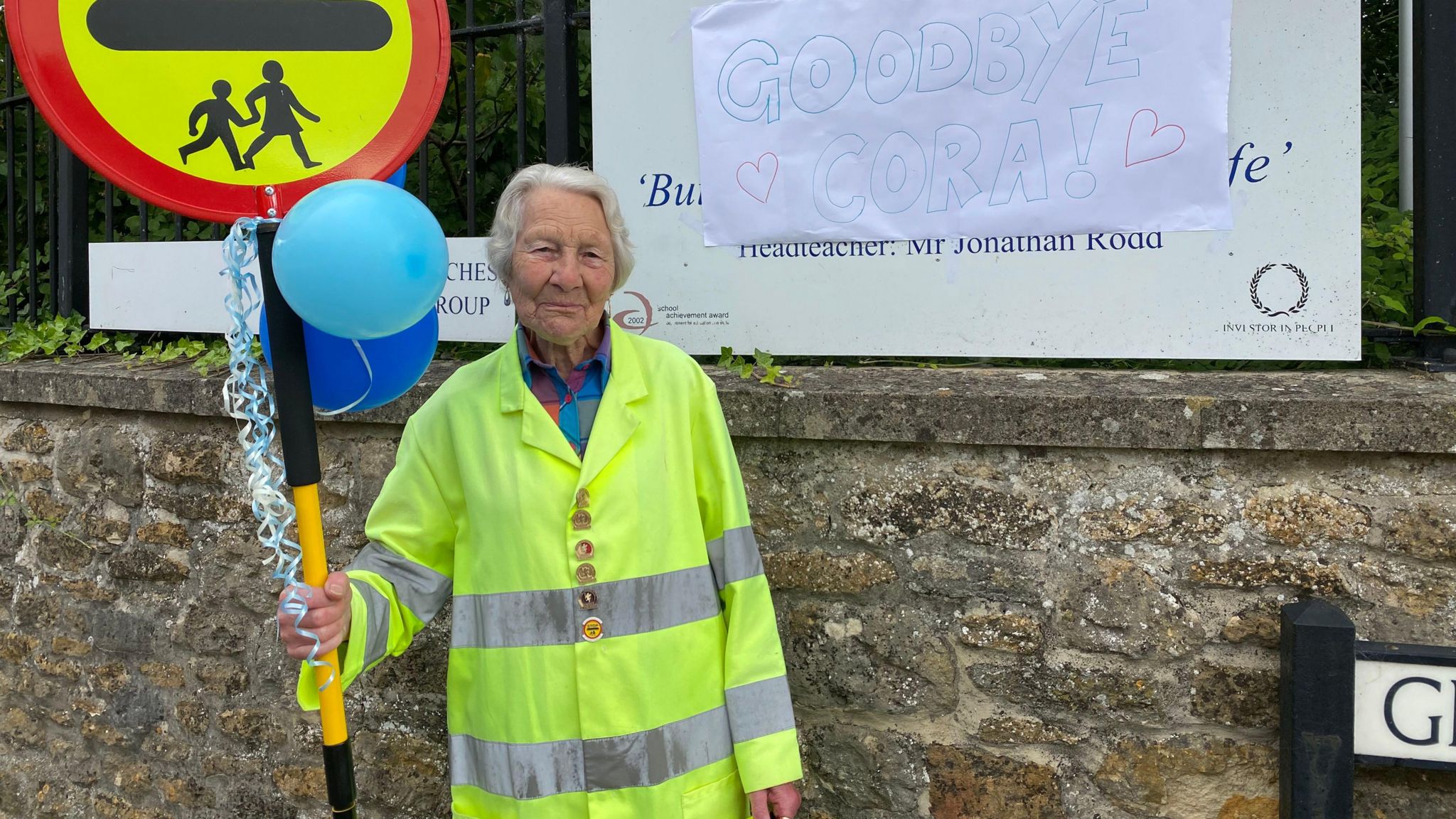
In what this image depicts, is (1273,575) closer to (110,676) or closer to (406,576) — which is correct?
(406,576)

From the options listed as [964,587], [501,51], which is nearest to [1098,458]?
[964,587]

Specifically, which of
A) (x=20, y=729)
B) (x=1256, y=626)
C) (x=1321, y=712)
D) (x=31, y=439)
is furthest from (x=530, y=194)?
(x=20, y=729)

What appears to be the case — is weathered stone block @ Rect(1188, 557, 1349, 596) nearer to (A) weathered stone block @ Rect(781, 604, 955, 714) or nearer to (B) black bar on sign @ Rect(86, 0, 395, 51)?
(A) weathered stone block @ Rect(781, 604, 955, 714)

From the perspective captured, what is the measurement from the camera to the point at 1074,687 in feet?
7.75

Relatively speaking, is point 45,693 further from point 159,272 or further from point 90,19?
point 90,19

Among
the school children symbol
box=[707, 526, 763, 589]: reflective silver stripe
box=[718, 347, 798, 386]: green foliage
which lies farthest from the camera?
box=[718, 347, 798, 386]: green foliage

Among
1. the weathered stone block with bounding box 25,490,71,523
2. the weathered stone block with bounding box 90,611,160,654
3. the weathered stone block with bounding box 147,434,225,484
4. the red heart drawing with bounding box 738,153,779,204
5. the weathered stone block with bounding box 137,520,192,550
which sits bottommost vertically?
the weathered stone block with bounding box 90,611,160,654

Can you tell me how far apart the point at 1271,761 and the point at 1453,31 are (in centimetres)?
172

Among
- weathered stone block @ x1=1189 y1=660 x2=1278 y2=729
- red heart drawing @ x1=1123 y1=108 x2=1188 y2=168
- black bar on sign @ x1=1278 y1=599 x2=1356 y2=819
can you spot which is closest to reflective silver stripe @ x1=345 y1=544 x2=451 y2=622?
weathered stone block @ x1=1189 y1=660 x2=1278 y2=729

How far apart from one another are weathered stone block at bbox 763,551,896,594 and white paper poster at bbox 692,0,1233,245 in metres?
0.83

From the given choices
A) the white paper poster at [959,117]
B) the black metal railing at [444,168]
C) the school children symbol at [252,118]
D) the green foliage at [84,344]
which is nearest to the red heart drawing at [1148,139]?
the white paper poster at [959,117]

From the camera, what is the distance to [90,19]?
1.76 metres

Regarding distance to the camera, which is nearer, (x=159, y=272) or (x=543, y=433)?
(x=543, y=433)

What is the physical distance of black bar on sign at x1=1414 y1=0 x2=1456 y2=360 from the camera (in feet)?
8.07
